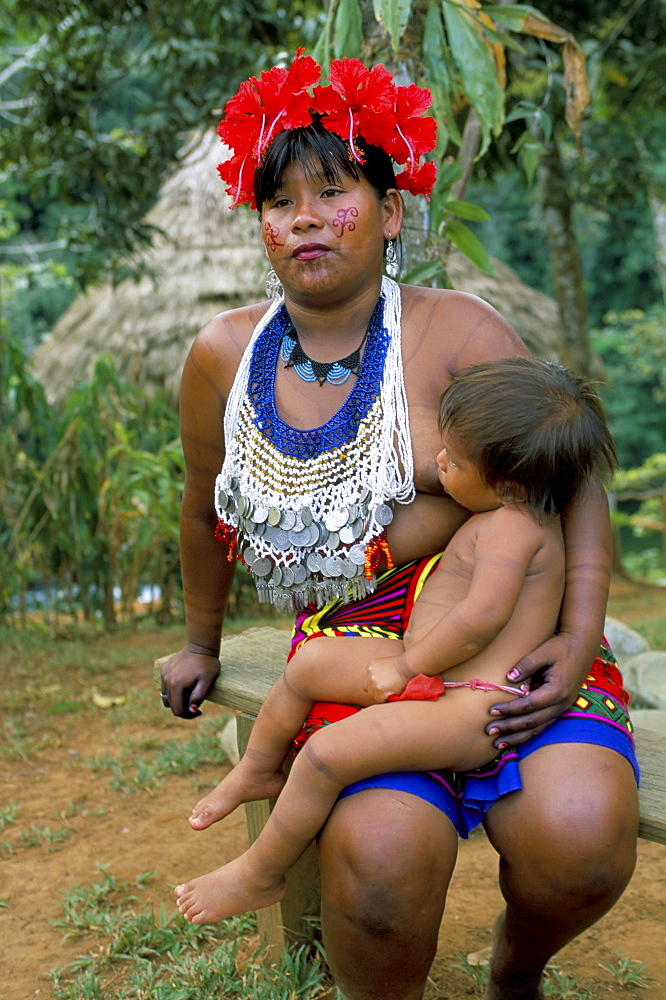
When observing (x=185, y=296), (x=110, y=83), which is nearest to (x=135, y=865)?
(x=110, y=83)

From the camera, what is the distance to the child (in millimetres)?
1619

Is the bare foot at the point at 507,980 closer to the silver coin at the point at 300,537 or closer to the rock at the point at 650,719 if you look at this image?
the silver coin at the point at 300,537

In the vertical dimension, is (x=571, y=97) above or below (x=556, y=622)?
above

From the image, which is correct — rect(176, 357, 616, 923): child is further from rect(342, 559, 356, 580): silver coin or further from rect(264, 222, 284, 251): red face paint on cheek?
rect(264, 222, 284, 251): red face paint on cheek

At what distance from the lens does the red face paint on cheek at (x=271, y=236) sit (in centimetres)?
191

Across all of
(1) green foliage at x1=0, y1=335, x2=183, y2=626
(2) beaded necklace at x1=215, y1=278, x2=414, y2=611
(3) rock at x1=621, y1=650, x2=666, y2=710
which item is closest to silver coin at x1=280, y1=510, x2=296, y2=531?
(2) beaded necklace at x1=215, y1=278, x2=414, y2=611

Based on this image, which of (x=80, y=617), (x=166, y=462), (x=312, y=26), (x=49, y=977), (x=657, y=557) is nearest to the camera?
(x=49, y=977)

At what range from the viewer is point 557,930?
1.67 metres

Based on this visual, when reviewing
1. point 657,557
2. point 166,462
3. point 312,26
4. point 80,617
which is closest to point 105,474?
point 166,462

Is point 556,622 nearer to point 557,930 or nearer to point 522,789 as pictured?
point 522,789

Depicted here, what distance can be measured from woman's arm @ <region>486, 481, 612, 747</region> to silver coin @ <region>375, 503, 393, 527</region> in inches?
13.2

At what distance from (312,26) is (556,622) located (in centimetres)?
408

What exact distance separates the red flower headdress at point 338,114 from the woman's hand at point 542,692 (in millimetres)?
1001

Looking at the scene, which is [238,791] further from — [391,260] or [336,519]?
[391,260]
